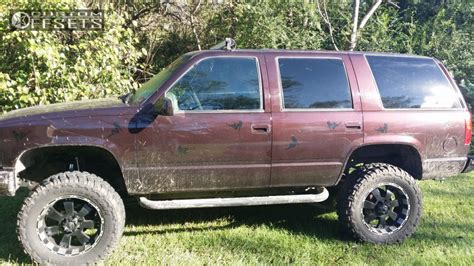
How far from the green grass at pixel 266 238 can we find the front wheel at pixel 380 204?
145 millimetres

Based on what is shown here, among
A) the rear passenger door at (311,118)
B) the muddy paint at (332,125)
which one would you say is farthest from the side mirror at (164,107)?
the muddy paint at (332,125)

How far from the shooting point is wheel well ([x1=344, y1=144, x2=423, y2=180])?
14.5 feet

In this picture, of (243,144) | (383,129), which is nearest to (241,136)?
(243,144)

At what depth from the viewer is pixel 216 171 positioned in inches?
158

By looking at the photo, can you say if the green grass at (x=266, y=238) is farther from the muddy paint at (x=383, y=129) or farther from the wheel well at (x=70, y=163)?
the muddy paint at (x=383, y=129)

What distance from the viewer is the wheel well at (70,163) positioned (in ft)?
12.8

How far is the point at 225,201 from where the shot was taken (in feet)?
13.4

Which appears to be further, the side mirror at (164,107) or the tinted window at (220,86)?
the tinted window at (220,86)

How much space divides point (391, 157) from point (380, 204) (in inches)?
24.7

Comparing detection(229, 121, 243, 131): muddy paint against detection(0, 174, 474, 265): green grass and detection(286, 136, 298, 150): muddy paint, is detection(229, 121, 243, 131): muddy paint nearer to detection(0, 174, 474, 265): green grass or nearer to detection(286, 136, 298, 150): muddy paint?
detection(286, 136, 298, 150): muddy paint

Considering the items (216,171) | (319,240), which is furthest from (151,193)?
(319,240)

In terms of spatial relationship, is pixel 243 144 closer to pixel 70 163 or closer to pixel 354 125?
pixel 354 125

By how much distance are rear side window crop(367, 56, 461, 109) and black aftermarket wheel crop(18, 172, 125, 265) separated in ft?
9.27

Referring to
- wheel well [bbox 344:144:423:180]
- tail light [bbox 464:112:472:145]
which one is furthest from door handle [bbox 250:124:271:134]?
tail light [bbox 464:112:472:145]
